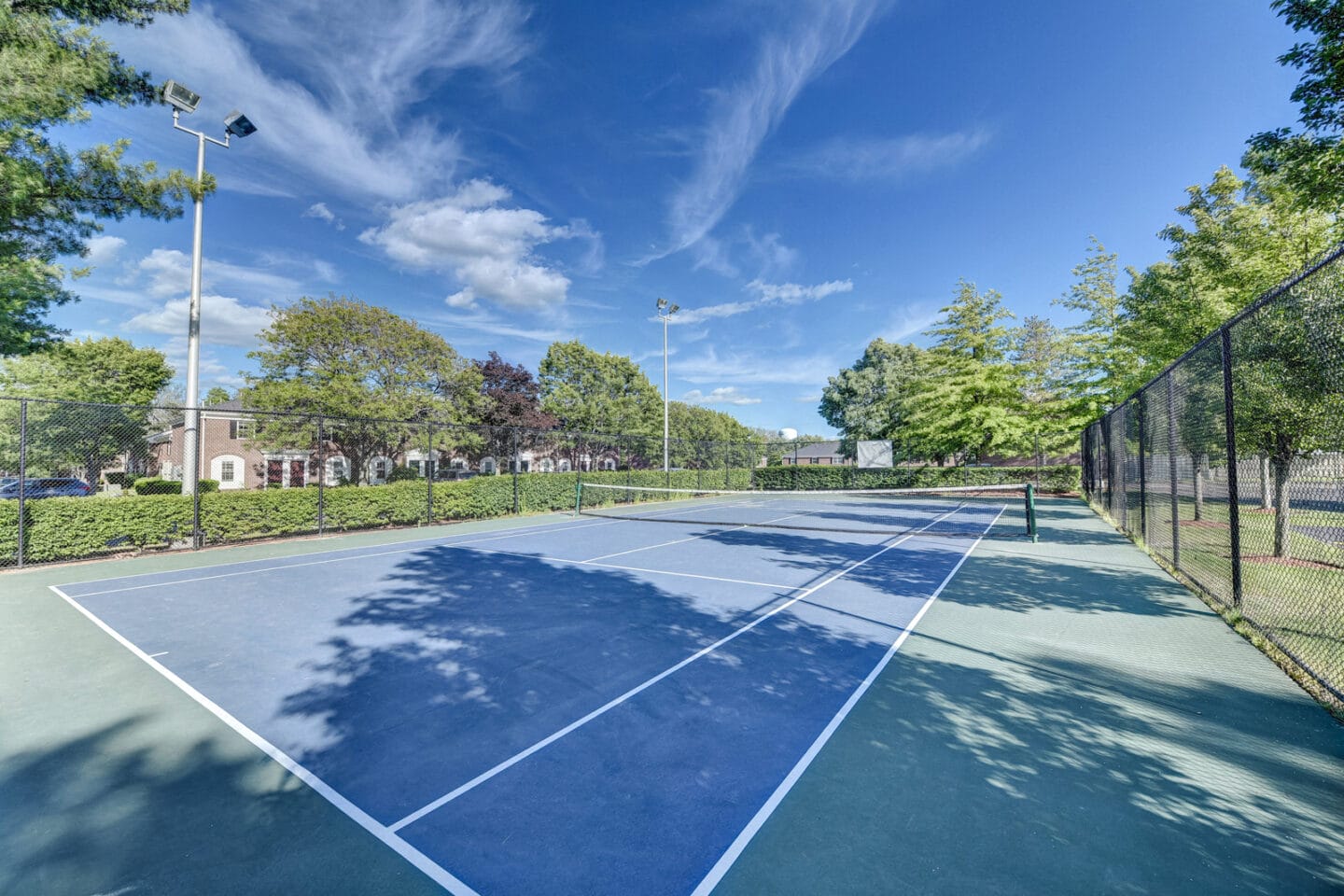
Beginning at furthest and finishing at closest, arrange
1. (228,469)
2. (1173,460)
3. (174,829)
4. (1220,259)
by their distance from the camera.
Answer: (228,469) < (1220,259) < (1173,460) < (174,829)

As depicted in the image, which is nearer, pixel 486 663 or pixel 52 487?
pixel 486 663

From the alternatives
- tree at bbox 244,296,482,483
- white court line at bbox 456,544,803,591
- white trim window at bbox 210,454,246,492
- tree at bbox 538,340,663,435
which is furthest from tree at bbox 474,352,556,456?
white court line at bbox 456,544,803,591

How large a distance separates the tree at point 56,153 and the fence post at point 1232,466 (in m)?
17.2

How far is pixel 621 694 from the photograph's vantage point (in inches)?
161

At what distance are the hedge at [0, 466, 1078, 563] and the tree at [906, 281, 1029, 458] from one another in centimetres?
1643

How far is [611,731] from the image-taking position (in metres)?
3.52

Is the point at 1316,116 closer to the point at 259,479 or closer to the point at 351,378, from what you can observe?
the point at 351,378

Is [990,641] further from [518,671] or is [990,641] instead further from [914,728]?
[518,671]

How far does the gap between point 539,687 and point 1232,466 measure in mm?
7187

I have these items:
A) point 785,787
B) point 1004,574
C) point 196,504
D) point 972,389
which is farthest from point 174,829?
point 972,389

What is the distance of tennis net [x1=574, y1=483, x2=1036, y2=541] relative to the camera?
14.3 metres

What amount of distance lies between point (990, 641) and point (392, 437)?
23266 millimetres

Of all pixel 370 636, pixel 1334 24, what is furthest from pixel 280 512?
pixel 1334 24

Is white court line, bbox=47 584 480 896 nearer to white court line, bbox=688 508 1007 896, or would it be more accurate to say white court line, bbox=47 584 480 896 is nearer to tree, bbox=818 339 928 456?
white court line, bbox=688 508 1007 896
